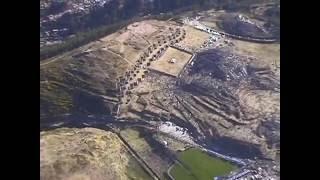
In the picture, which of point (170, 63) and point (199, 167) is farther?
point (170, 63)

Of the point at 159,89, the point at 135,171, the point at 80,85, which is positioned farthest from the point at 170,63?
the point at 135,171

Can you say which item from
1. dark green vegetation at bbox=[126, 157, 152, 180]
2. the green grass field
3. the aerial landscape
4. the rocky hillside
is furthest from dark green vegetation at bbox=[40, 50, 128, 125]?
the green grass field

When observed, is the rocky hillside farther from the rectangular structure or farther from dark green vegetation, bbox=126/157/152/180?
the rectangular structure

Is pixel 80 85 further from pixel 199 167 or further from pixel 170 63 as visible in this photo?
pixel 199 167
